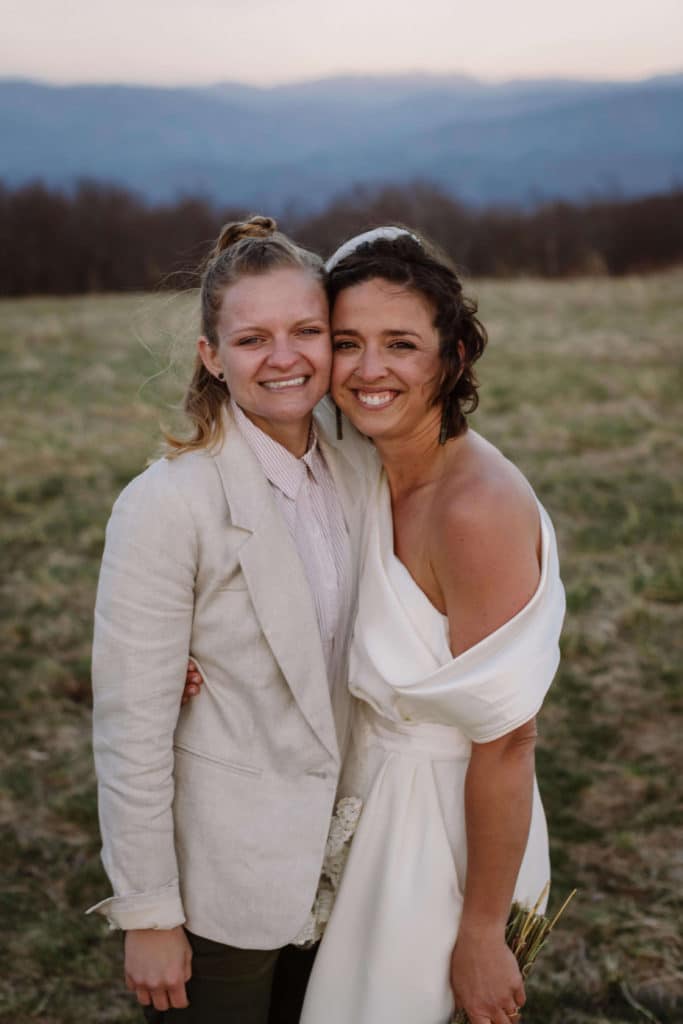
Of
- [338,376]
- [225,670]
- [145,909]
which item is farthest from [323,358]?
[145,909]

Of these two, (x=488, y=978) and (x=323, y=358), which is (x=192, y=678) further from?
(x=488, y=978)

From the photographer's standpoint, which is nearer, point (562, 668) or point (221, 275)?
point (221, 275)

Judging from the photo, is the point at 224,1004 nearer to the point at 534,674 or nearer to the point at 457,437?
the point at 534,674

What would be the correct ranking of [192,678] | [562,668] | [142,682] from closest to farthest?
[142,682], [192,678], [562,668]

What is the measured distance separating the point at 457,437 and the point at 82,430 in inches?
311

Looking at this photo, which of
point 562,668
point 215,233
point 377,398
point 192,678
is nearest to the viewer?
point 192,678

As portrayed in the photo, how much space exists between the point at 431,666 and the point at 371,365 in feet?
2.09

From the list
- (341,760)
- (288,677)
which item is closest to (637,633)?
(341,760)

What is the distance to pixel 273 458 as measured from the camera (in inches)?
82.1

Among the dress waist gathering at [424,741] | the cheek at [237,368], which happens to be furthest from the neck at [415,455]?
the dress waist gathering at [424,741]

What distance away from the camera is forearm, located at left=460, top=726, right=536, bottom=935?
6.58 feet

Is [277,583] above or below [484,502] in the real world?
below

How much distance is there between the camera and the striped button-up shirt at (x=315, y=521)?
208 centimetres

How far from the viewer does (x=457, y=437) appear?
2.19 meters
